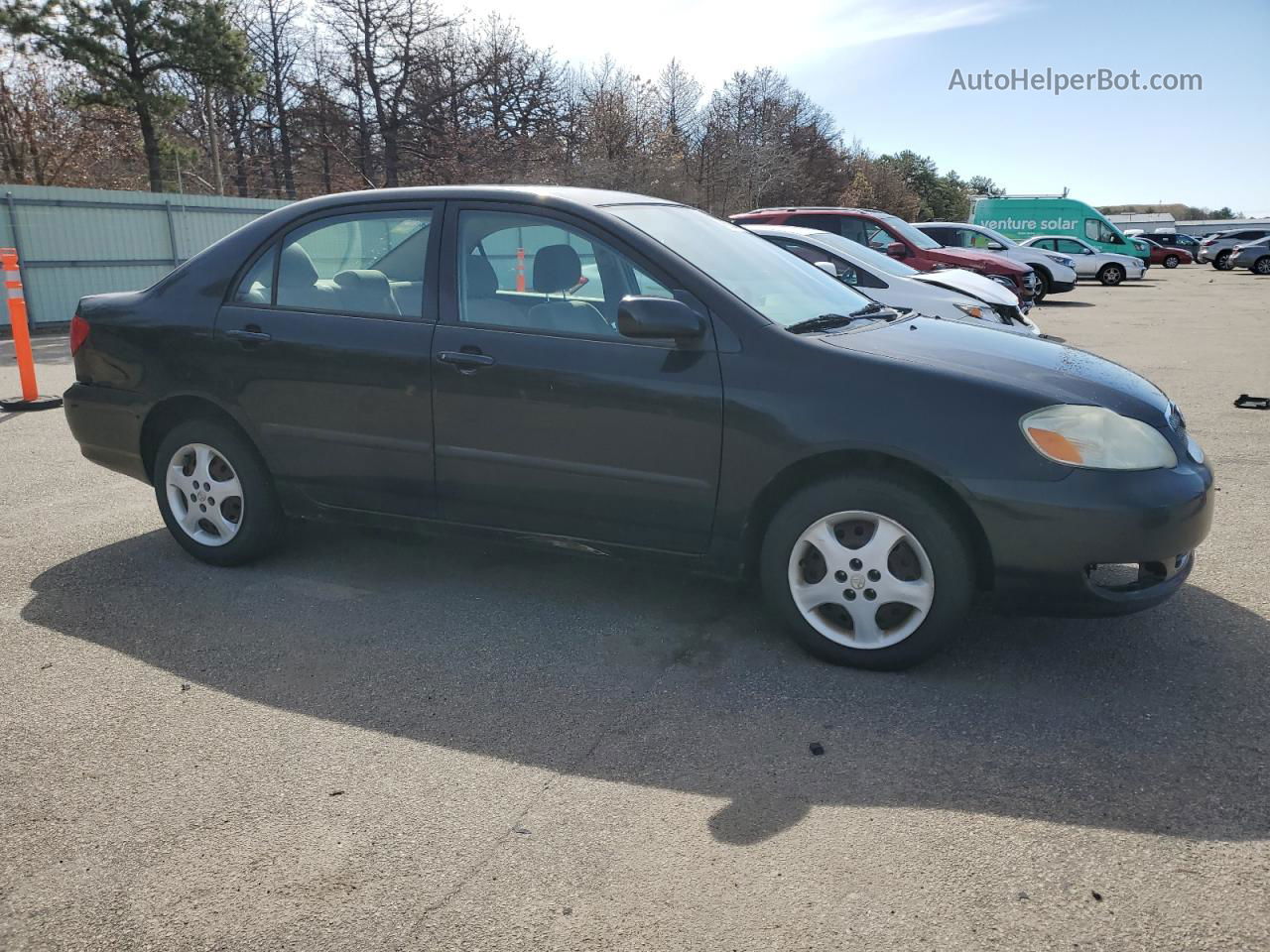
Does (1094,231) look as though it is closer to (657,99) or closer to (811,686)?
(657,99)

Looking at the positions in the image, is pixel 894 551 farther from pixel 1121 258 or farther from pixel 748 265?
pixel 1121 258

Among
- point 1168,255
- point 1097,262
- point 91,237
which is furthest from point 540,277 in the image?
point 1168,255

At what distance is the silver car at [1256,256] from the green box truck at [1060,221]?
24.1 feet

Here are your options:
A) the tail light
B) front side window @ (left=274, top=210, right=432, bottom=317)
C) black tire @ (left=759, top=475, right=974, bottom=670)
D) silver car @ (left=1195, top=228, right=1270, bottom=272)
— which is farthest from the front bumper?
silver car @ (left=1195, top=228, right=1270, bottom=272)

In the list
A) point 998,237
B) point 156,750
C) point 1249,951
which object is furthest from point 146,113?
point 1249,951

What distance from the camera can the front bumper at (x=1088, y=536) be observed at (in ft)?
→ 10.6

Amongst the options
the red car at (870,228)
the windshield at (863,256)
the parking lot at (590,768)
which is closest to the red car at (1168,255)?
the red car at (870,228)

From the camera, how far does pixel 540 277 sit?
4086 mm

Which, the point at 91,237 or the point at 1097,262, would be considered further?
the point at 1097,262

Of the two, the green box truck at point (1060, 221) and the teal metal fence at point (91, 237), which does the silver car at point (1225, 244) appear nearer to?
the green box truck at point (1060, 221)

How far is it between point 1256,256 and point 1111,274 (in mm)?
12169

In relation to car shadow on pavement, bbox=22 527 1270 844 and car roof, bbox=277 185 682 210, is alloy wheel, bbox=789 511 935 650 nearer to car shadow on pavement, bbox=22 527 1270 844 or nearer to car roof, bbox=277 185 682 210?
car shadow on pavement, bbox=22 527 1270 844

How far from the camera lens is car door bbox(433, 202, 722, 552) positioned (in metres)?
3.67

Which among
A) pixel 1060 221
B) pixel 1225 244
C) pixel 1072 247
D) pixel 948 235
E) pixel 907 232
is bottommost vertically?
pixel 1225 244
